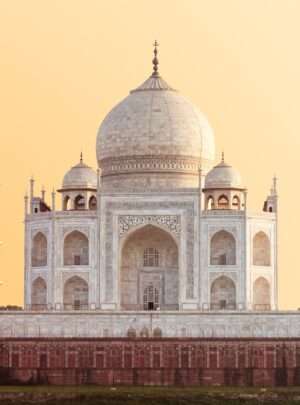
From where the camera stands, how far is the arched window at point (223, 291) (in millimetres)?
51656

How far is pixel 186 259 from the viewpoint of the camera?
51562 mm

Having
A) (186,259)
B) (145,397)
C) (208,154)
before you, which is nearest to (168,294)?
(186,259)

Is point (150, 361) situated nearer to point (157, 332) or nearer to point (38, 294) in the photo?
point (157, 332)

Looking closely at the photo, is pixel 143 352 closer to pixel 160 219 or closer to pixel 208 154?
pixel 160 219

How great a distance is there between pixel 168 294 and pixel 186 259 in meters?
1.44

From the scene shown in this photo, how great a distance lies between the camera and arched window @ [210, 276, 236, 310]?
169 ft

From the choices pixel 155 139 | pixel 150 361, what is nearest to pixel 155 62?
pixel 155 139

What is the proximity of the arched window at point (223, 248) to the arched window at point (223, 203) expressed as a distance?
4.21 feet

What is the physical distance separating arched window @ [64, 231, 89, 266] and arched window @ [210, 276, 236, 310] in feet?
12.2

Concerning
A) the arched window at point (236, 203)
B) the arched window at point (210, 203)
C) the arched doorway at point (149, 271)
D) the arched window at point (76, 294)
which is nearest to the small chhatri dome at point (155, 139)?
the arched window at point (210, 203)

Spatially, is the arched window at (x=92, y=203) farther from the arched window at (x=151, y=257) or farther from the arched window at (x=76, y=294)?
the arched window at (x=76, y=294)

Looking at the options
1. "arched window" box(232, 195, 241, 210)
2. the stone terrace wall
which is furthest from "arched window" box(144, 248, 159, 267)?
the stone terrace wall

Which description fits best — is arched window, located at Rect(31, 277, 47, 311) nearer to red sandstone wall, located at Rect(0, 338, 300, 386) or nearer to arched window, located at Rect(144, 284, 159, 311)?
arched window, located at Rect(144, 284, 159, 311)

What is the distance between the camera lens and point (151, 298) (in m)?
52.5
